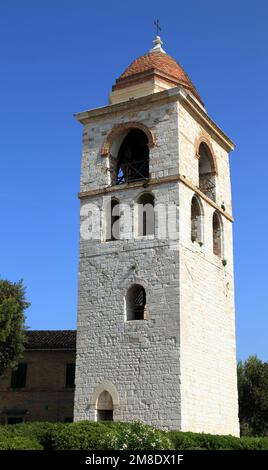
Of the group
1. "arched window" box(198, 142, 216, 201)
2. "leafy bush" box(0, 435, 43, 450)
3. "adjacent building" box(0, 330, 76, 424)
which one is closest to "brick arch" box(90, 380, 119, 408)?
"leafy bush" box(0, 435, 43, 450)

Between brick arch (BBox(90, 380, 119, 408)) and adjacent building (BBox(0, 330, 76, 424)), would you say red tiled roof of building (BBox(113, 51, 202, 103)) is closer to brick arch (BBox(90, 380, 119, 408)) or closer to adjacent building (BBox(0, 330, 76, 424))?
brick arch (BBox(90, 380, 119, 408))

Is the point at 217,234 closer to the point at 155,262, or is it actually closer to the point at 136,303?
the point at 155,262

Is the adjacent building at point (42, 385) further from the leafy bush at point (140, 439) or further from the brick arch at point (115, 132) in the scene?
the leafy bush at point (140, 439)

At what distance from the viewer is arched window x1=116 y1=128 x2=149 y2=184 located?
2217 centimetres

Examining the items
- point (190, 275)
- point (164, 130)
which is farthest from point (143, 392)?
point (164, 130)

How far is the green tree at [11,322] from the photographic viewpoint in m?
24.3

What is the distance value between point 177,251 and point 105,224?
3.09 meters

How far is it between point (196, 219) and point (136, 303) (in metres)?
3.59

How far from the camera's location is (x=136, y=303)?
2034 cm

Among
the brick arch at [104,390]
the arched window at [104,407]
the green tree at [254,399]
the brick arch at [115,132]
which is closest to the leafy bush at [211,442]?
the brick arch at [104,390]

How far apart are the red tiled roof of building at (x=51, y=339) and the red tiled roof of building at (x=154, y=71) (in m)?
13.5

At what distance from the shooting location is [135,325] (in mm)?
19156

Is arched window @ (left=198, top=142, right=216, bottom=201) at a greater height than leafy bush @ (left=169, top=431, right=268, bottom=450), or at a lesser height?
greater

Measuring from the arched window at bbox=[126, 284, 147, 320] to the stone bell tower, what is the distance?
0.04 metres
